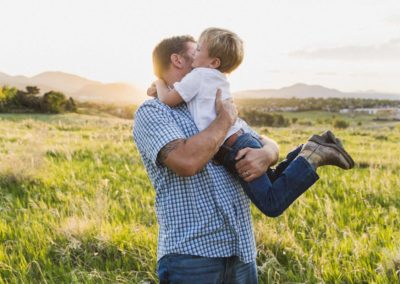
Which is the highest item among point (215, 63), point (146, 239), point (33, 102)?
point (215, 63)

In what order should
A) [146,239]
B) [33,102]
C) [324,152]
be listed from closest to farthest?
[324,152]
[146,239]
[33,102]

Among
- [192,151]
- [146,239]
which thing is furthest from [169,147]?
[146,239]

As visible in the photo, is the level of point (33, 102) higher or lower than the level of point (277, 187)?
lower

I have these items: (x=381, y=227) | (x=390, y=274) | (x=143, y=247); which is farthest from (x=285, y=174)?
(x=381, y=227)

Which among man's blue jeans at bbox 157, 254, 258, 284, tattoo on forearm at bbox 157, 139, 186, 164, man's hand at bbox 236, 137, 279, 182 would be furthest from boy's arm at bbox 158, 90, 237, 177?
man's blue jeans at bbox 157, 254, 258, 284

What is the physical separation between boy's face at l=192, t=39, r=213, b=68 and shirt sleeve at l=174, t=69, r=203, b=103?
92mm

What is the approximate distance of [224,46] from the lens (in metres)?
3.44

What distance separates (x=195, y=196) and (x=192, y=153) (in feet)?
1.09

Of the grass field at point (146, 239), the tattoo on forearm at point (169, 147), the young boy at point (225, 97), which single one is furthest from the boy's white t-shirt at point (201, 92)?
the grass field at point (146, 239)

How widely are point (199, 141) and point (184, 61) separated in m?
0.86

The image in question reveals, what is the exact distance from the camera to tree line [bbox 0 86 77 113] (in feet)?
188

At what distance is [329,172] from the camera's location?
8648 mm

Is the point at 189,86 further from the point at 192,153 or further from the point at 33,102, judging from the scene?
the point at 33,102

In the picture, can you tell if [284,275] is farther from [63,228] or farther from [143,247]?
[63,228]
